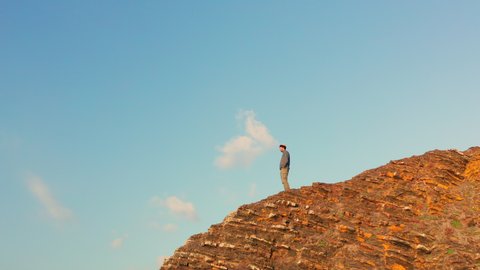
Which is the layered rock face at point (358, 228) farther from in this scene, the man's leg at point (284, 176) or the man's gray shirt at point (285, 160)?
the man's gray shirt at point (285, 160)

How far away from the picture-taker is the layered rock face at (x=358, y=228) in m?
18.7

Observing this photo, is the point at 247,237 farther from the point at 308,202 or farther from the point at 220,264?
the point at 308,202

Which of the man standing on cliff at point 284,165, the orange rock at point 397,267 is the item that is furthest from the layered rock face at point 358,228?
the man standing on cliff at point 284,165

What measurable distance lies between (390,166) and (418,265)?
8.19m

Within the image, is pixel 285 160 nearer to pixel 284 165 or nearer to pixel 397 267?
pixel 284 165

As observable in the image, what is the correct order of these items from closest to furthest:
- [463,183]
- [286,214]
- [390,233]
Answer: [390,233], [286,214], [463,183]

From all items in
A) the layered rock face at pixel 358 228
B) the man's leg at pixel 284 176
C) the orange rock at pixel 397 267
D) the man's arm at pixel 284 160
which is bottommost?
the orange rock at pixel 397 267

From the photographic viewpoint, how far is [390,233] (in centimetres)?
1991

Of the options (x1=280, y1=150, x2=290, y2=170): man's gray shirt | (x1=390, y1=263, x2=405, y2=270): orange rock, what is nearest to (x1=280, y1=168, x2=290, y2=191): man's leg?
(x1=280, y1=150, x2=290, y2=170): man's gray shirt

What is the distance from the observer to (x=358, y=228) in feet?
66.9

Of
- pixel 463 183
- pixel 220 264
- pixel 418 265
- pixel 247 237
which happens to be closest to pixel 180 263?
pixel 220 264

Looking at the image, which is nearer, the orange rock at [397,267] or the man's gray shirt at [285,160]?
the orange rock at [397,267]

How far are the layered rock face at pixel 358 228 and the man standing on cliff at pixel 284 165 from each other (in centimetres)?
148

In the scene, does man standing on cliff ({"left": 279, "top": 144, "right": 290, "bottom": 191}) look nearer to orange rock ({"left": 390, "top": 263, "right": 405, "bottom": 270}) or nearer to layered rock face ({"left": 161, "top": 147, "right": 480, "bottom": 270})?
layered rock face ({"left": 161, "top": 147, "right": 480, "bottom": 270})
